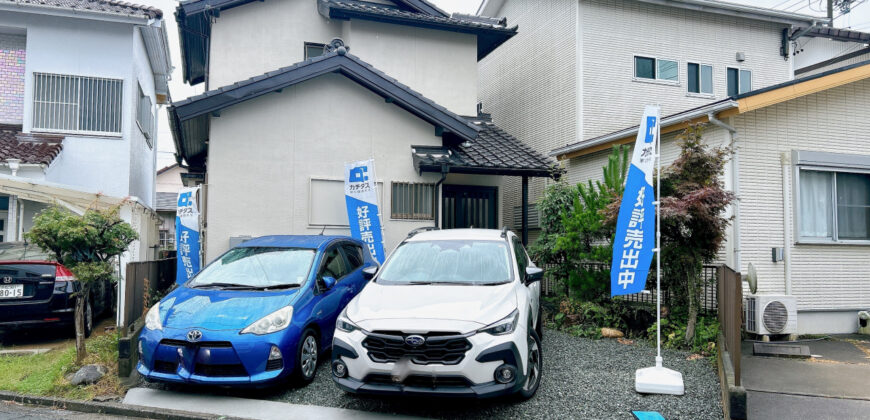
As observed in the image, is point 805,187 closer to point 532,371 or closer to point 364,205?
point 532,371

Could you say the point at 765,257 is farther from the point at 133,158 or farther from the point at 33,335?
the point at 133,158

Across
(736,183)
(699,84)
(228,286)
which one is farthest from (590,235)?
(699,84)

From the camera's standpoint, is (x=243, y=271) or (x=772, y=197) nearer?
(x=243, y=271)

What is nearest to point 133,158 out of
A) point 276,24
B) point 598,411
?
point 276,24

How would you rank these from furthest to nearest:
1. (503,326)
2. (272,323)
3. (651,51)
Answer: (651,51)
(272,323)
(503,326)

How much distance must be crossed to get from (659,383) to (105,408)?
546 cm

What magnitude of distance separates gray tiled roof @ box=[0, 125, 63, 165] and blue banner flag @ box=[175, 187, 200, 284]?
3.14m

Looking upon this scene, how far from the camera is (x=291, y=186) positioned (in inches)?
392

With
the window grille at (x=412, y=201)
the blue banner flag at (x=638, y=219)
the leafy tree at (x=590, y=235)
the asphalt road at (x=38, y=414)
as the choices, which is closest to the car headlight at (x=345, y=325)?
the asphalt road at (x=38, y=414)

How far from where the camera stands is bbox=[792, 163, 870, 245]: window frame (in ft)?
29.4

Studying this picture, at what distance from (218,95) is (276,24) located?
396 cm

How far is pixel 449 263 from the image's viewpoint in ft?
20.3

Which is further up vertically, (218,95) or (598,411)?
(218,95)

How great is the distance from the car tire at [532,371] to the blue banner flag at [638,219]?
1.56 m
